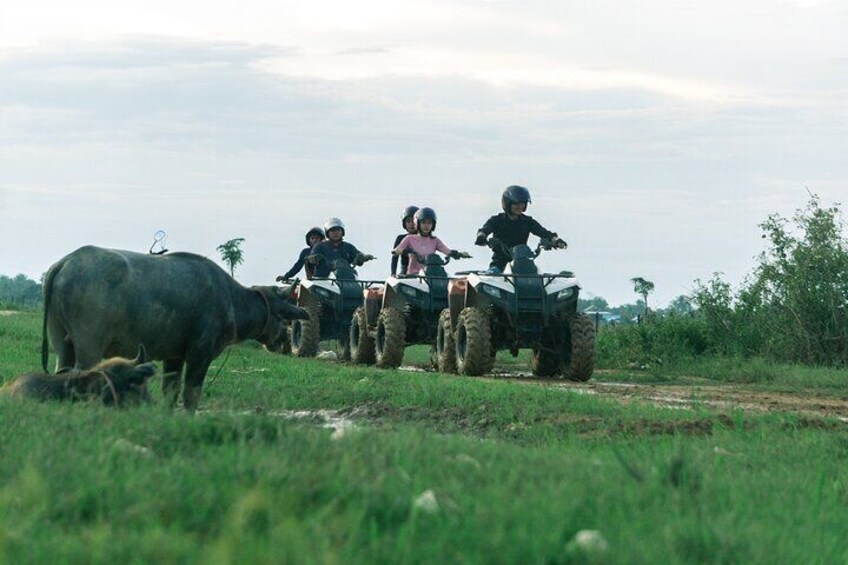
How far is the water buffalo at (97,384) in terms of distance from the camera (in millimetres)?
9430

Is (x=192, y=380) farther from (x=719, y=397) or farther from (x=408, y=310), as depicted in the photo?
(x=408, y=310)

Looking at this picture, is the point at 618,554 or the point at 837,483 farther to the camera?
the point at 837,483

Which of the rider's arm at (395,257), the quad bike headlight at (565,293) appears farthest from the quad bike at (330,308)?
the quad bike headlight at (565,293)

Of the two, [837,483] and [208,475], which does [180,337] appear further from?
[208,475]

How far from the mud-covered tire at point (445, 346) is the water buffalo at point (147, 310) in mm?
7411

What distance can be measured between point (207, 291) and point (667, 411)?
14.1 ft

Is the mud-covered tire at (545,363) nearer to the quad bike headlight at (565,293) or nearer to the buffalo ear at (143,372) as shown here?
the quad bike headlight at (565,293)

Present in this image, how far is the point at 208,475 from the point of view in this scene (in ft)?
18.6

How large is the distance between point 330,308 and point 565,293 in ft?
25.1

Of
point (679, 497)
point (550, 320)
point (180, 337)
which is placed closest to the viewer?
point (679, 497)

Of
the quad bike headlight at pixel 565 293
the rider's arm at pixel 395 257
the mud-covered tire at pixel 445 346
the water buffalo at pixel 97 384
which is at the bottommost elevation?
the water buffalo at pixel 97 384

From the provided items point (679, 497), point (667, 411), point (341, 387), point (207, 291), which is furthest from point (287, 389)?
point (679, 497)

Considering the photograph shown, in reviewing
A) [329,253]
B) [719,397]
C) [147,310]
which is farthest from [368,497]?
[329,253]

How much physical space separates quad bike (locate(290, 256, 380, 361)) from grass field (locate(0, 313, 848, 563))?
1642 centimetres
